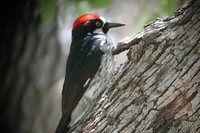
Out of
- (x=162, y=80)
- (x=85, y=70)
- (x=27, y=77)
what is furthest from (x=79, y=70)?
(x=27, y=77)

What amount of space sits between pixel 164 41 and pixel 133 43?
16cm

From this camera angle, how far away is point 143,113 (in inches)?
85.1

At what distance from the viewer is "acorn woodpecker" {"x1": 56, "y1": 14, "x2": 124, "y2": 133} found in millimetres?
2623

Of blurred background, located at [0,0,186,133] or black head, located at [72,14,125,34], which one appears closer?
black head, located at [72,14,125,34]

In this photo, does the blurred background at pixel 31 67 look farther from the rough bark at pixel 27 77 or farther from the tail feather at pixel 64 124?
the tail feather at pixel 64 124

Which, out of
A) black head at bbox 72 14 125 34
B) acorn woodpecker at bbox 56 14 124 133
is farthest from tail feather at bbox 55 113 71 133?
black head at bbox 72 14 125 34

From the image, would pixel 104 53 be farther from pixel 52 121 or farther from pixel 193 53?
pixel 52 121

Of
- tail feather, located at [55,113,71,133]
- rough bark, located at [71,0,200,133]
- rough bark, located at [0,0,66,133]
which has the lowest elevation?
rough bark, located at [71,0,200,133]

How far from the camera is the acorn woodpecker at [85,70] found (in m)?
2.62

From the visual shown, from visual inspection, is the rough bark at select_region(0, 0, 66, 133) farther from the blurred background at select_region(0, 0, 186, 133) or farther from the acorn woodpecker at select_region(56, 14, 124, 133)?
the acorn woodpecker at select_region(56, 14, 124, 133)

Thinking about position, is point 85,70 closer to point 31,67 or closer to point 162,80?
point 162,80

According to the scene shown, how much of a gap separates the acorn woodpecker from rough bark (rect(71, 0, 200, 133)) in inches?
13.1

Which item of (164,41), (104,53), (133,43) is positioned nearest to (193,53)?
(164,41)

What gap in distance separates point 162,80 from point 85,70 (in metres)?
0.70
